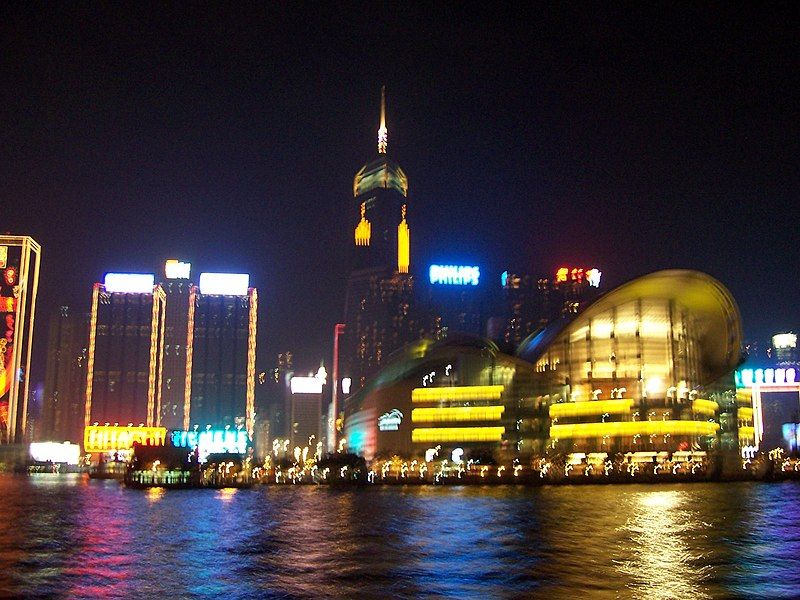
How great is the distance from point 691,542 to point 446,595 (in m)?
13.4

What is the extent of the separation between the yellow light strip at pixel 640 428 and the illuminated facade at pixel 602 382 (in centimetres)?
12

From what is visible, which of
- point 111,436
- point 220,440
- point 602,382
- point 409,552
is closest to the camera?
point 409,552

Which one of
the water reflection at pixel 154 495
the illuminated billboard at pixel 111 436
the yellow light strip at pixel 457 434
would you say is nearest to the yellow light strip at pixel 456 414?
the yellow light strip at pixel 457 434

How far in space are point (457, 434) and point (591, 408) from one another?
69.7 ft

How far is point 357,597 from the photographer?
19844 mm

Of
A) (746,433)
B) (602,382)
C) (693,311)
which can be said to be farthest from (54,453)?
(746,433)

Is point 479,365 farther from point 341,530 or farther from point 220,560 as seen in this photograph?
point 220,560

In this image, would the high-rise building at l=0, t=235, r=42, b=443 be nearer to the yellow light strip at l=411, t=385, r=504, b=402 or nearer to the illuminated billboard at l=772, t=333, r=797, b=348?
the yellow light strip at l=411, t=385, r=504, b=402

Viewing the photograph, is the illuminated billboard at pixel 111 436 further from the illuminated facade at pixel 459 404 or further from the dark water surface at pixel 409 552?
the dark water surface at pixel 409 552

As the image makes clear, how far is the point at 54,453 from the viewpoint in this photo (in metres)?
179

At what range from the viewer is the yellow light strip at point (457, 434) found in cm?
12000

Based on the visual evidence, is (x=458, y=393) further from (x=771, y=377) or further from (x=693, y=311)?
(x=771, y=377)

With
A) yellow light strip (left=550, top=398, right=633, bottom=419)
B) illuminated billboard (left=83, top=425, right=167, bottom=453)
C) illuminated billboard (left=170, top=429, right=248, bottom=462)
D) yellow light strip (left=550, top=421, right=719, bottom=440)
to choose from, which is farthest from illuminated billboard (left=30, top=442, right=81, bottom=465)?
yellow light strip (left=550, top=421, right=719, bottom=440)

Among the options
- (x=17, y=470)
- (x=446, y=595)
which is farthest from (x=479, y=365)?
(x=446, y=595)
